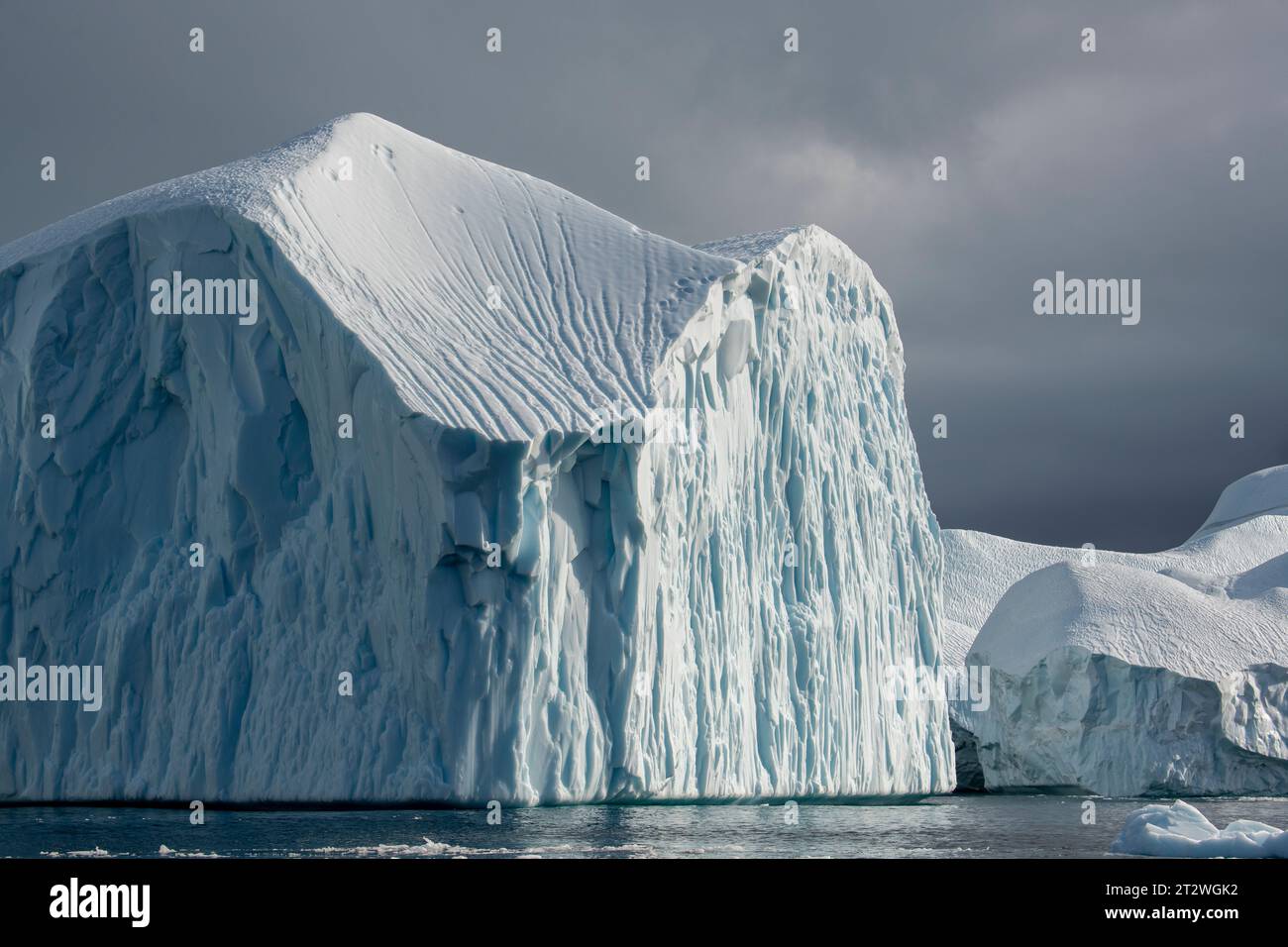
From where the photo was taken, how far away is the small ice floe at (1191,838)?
1038cm

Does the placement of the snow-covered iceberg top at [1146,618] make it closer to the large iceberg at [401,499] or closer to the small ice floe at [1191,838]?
the large iceberg at [401,499]

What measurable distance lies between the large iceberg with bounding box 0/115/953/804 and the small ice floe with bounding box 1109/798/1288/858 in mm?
5873

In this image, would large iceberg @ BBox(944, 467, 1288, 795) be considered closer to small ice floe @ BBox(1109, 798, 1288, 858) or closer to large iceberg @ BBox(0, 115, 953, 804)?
large iceberg @ BBox(0, 115, 953, 804)

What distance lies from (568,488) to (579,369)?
4.91ft

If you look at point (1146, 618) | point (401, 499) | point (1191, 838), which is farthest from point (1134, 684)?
point (1191, 838)

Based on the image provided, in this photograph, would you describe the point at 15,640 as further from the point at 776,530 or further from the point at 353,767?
the point at 776,530

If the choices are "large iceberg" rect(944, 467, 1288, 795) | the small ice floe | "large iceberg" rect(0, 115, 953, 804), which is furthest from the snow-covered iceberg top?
the small ice floe

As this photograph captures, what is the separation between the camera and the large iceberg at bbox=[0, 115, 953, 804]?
1562 centimetres

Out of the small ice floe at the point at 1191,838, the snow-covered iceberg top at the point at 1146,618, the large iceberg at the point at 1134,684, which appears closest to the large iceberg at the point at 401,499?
the small ice floe at the point at 1191,838

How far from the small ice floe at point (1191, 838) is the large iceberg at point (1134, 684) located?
15.8m

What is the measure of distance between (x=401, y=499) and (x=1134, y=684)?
16.5 metres
